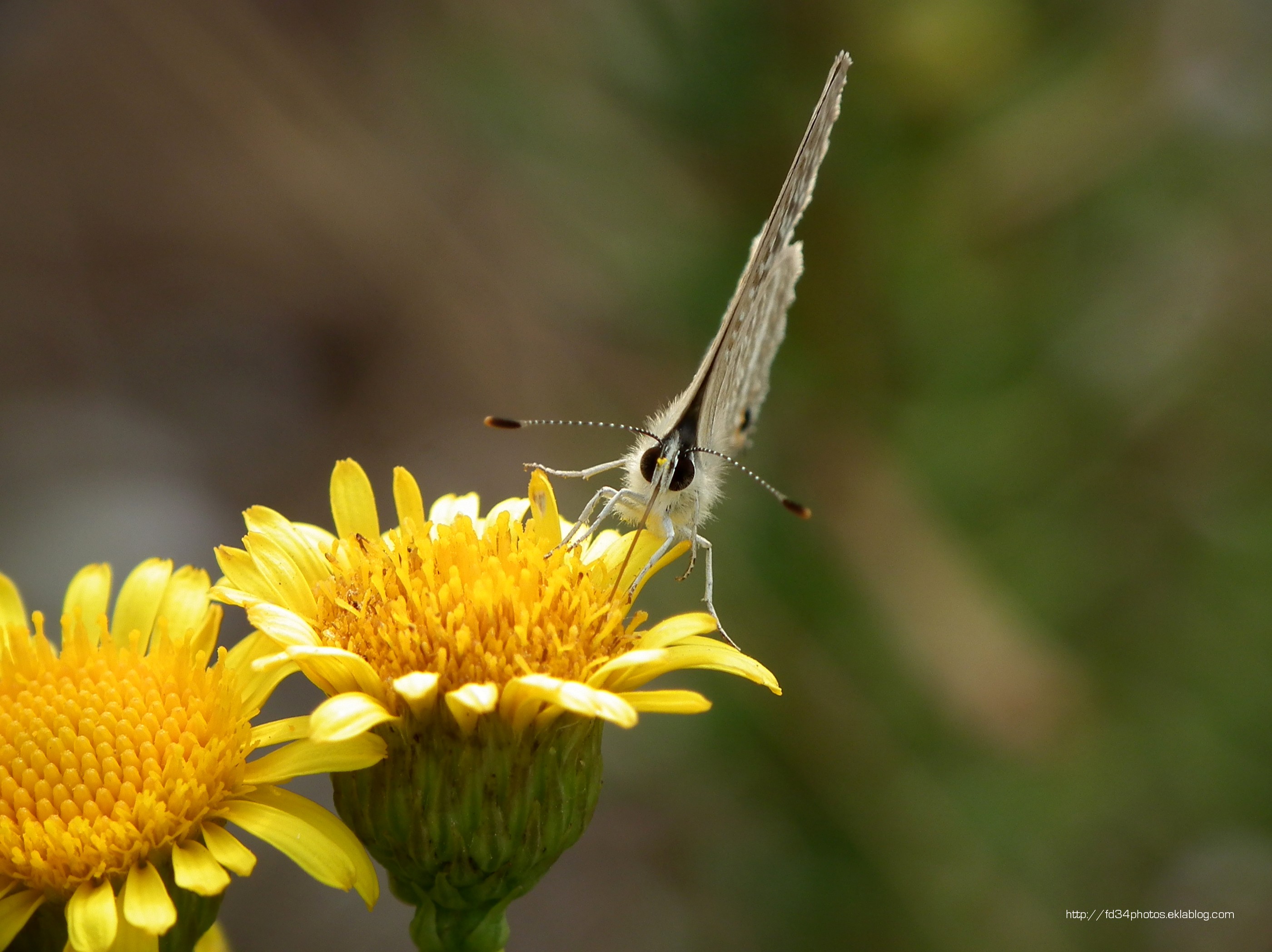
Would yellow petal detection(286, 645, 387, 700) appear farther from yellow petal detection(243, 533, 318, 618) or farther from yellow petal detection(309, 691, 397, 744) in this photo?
yellow petal detection(243, 533, 318, 618)

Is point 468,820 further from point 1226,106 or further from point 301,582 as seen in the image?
point 1226,106

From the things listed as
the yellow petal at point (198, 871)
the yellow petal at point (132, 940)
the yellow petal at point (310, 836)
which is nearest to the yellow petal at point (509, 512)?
the yellow petal at point (310, 836)

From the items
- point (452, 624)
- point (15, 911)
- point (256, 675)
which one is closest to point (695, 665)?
point (452, 624)

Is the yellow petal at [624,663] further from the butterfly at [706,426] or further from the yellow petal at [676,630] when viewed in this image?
the butterfly at [706,426]

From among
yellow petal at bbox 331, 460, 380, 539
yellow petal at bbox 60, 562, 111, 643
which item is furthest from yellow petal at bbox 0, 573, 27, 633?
yellow petal at bbox 331, 460, 380, 539

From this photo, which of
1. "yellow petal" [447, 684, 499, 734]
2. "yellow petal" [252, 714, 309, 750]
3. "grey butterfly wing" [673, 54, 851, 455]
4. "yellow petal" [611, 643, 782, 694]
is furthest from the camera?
"grey butterfly wing" [673, 54, 851, 455]

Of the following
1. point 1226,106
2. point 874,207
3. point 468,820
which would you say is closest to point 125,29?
point 874,207
